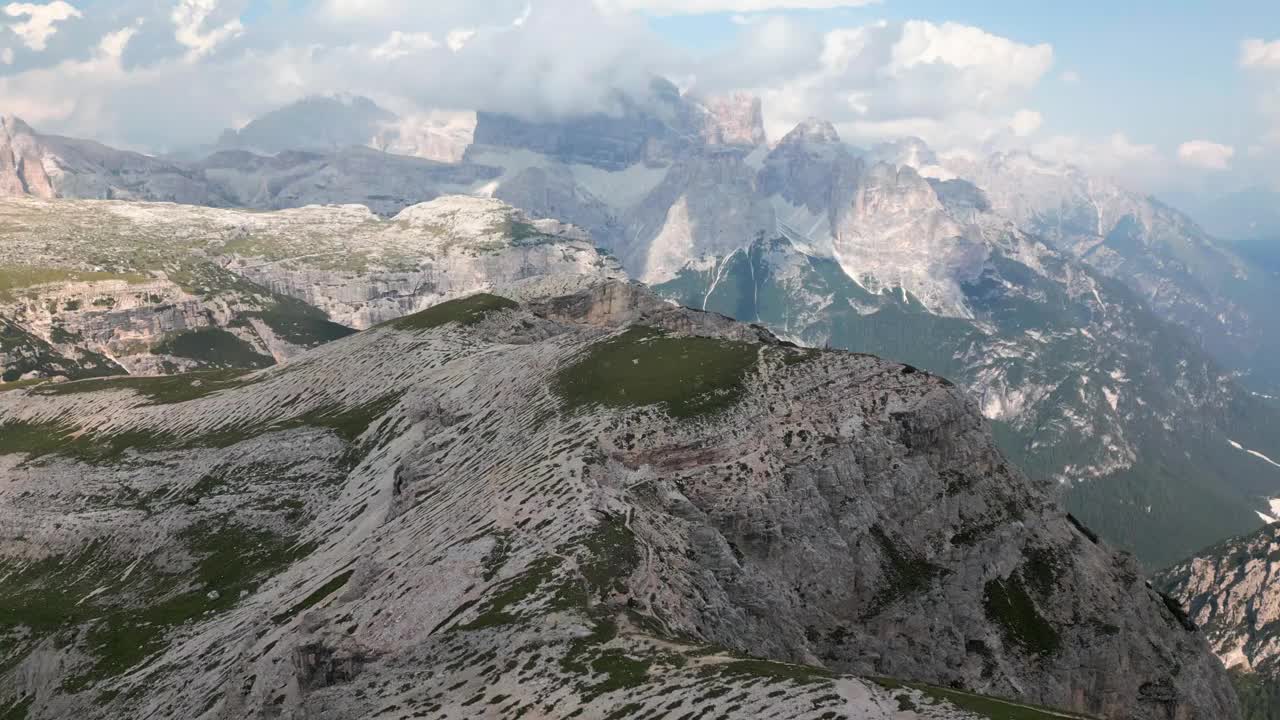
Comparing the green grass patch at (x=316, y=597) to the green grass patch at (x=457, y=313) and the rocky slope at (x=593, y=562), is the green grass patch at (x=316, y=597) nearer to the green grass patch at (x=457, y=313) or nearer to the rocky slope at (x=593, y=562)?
the rocky slope at (x=593, y=562)

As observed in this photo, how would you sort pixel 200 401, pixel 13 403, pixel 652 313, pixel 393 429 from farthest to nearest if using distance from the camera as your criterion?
pixel 652 313, pixel 13 403, pixel 200 401, pixel 393 429

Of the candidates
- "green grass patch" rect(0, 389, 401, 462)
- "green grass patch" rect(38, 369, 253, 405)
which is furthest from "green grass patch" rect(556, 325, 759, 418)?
"green grass patch" rect(38, 369, 253, 405)

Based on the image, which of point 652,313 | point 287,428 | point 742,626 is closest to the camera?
point 742,626

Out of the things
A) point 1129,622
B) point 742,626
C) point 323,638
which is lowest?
point 1129,622

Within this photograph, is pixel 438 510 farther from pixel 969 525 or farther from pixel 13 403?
pixel 13 403

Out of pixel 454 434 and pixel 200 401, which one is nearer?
pixel 454 434

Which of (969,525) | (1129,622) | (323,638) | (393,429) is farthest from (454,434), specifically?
(1129,622)

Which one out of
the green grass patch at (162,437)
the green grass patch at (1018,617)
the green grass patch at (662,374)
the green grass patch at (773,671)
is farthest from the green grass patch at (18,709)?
the green grass patch at (1018,617)
